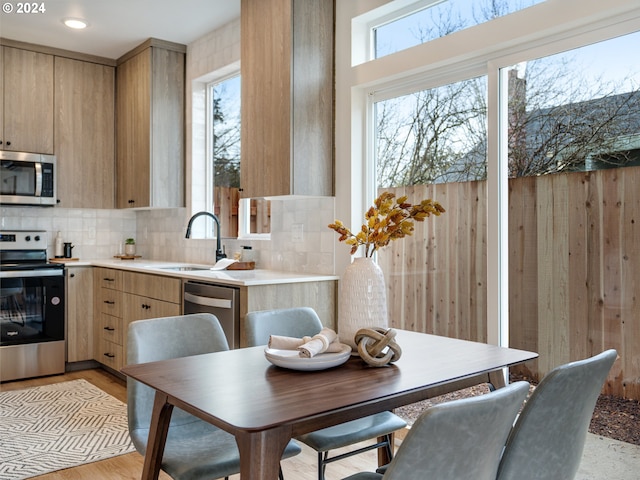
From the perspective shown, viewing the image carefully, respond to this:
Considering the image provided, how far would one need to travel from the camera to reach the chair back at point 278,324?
7.27 ft

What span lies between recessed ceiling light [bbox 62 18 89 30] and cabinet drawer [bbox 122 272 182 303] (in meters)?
1.98

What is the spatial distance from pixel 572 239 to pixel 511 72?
86cm

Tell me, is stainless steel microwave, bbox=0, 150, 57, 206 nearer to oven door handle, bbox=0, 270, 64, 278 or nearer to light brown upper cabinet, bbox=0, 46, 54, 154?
light brown upper cabinet, bbox=0, 46, 54, 154


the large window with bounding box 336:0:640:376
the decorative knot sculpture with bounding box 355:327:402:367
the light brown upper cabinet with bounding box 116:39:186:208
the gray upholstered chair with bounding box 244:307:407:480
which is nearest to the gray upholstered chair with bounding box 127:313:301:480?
the gray upholstered chair with bounding box 244:307:407:480

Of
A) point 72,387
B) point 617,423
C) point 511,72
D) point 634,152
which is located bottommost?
point 72,387

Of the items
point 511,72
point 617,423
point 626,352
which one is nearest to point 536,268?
point 626,352

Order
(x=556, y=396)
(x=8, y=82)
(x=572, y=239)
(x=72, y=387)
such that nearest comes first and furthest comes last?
1. (x=556, y=396)
2. (x=572, y=239)
3. (x=72, y=387)
4. (x=8, y=82)

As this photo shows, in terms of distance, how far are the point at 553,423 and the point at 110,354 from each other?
13.0ft

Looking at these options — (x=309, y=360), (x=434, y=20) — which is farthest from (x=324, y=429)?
(x=434, y=20)

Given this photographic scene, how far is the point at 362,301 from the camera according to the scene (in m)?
1.75

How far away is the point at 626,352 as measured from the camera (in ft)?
7.25

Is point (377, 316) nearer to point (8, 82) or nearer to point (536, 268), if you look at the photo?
point (536, 268)

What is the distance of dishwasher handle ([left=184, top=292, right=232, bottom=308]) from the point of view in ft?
10.4

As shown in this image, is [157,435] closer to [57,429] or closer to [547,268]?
[547,268]
